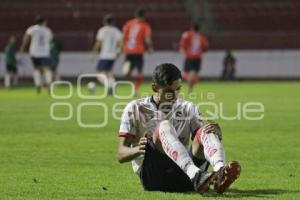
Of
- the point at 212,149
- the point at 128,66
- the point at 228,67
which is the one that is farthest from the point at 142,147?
the point at 228,67

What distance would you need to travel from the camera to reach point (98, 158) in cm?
1213

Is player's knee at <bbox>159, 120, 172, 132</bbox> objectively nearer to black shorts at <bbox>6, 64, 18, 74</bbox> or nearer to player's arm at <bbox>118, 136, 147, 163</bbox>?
player's arm at <bbox>118, 136, 147, 163</bbox>

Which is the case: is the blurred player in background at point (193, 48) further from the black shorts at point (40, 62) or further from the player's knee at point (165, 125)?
the player's knee at point (165, 125)

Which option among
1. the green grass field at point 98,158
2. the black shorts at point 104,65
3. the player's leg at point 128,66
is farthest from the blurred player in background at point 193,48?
the green grass field at point 98,158

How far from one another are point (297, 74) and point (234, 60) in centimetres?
315

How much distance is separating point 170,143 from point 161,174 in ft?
1.55

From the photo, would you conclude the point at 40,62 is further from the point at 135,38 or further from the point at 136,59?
the point at 135,38

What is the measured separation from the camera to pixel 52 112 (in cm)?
2050

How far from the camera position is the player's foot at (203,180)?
26.7 ft

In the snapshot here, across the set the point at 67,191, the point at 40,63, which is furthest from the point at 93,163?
the point at 40,63

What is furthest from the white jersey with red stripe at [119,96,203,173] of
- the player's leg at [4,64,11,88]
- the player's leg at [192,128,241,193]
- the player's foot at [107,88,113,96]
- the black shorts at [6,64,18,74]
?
the black shorts at [6,64,18,74]

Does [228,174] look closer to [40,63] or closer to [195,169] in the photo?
[195,169]

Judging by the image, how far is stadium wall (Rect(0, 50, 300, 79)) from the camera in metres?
45.3

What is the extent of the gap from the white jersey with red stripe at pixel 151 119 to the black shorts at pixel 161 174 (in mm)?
199
